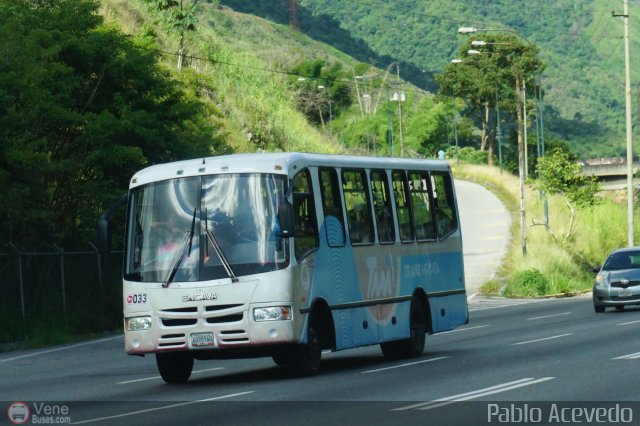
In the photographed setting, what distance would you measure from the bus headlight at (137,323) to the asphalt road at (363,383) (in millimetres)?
792

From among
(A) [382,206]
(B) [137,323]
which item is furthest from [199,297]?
(A) [382,206]

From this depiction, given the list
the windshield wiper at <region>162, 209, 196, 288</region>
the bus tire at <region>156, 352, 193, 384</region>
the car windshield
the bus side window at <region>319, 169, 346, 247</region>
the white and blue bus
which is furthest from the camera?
the car windshield

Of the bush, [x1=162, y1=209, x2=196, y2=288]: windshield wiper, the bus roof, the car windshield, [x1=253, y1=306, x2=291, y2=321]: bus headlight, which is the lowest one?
the bush

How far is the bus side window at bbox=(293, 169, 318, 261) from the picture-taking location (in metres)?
17.9

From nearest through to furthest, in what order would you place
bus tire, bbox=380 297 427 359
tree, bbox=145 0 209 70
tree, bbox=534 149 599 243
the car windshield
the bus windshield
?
1. the bus windshield
2. bus tire, bbox=380 297 427 359
3. the car windshield
4. tree, bbox=534 149 599 243
5. tree, bbox=145 0 209 70

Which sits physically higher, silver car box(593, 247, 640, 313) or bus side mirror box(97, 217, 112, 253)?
bus side mirror box(97, 217, 112, 253)

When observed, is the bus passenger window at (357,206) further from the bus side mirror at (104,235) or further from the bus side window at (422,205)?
Answer: the bus side mirror at (104,235)

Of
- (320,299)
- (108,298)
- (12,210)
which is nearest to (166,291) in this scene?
(320,299)

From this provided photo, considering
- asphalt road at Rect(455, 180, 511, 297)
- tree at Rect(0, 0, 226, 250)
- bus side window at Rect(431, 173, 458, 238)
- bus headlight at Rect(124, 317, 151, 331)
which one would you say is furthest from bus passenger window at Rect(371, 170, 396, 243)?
asphalt road at Rect(455, 180, 511, 297)

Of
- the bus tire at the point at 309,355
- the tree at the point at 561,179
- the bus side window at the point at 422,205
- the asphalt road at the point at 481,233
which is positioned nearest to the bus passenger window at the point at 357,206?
the bus side window at the point at 422,205

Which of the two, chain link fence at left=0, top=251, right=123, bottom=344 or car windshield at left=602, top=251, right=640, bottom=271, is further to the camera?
car windshield at left=602, top=251, right=640, bottom=271

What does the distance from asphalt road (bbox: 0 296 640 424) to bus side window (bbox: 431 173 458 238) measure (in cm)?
207

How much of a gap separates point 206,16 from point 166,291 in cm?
14991

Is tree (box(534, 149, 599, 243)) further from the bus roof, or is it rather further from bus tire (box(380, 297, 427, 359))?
the bus roof
